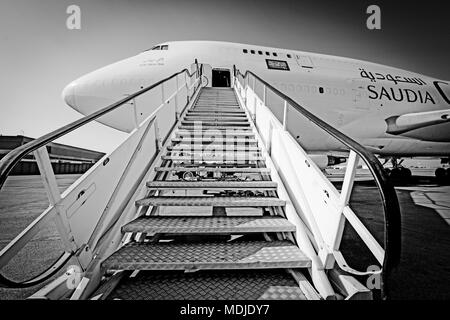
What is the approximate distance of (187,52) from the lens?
851 centimetres

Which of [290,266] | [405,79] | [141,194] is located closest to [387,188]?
[290,266]

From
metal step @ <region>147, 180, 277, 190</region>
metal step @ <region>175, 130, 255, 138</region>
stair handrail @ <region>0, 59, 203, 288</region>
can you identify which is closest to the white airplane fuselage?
metal step @ <region>175, 130, 255, 138</region>

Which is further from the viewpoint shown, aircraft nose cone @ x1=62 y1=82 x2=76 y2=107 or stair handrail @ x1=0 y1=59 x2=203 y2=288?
aircraft nose cone @ x1=62 y1=82 x2=76 y2=107

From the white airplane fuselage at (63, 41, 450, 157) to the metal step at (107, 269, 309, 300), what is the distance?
19.7 feet

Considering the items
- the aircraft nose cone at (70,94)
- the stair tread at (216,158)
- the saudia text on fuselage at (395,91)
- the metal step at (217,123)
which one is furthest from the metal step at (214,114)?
the saudia text on fuselage at (395,91)

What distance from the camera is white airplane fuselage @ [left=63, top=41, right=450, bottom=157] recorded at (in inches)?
277

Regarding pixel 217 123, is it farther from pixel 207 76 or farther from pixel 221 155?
pixel 207 76

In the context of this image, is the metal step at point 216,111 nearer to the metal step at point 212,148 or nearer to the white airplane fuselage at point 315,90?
the white airplane fuselage at point 315,90

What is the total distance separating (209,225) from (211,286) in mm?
583

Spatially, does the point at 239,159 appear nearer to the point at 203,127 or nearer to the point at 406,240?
the point at 203,127

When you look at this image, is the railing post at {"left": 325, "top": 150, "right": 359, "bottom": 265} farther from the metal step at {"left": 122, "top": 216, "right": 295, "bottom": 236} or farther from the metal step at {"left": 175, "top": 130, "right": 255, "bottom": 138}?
the metal step at {"left": 175, "top": 130, "right": 255, "bottom": 138}

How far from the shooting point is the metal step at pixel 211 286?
5.35 ft

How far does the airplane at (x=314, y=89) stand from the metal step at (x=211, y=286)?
19.8ft
